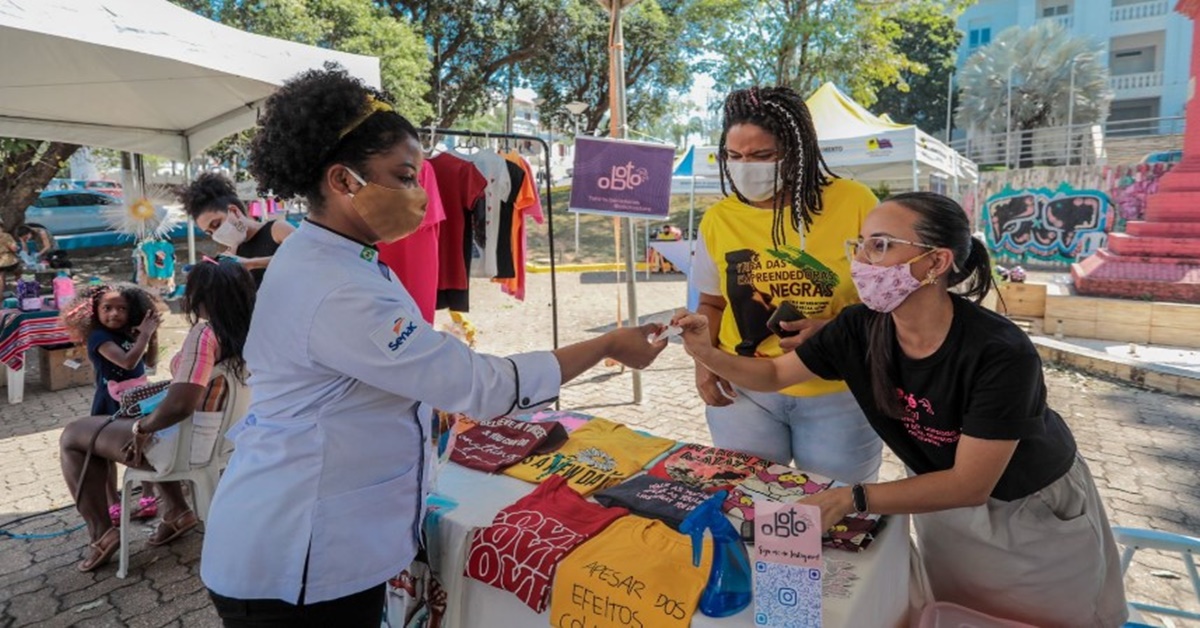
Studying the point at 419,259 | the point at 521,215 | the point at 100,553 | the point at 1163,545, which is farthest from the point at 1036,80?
the point at 100,553

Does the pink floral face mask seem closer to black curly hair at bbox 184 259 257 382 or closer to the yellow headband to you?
the yellow headband

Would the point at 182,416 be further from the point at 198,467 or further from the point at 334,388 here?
the point at 334,388

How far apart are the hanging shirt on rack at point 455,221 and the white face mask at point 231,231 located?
1.22 meters

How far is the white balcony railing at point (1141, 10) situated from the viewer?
93.9ft

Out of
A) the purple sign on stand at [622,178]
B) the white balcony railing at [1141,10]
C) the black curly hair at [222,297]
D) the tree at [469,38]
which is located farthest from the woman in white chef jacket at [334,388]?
the white balcony railing at [1141,10]

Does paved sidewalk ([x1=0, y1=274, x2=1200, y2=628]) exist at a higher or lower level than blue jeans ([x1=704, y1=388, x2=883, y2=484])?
lower

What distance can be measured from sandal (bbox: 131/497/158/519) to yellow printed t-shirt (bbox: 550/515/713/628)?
3227mm

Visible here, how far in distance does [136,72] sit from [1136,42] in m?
39.4

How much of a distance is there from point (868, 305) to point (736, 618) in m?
0.84

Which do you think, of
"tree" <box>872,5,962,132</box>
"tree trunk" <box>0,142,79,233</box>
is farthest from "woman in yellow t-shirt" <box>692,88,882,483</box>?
"tree" <box>872,5,962,132</box>

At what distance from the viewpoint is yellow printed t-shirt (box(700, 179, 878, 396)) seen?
207 cm

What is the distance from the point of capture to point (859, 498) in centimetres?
159

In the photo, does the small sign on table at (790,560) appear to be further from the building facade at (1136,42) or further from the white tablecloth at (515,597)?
the building facade at (1136,42)

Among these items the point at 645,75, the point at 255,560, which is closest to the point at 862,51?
the point at 645,75
